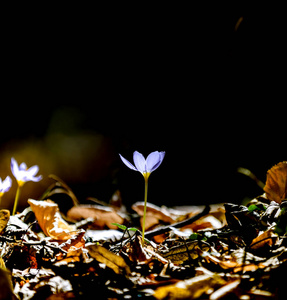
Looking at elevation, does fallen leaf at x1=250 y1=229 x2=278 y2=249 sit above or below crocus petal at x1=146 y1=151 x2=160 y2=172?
below

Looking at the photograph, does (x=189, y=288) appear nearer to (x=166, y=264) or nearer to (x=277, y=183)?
(x=166, y=264)

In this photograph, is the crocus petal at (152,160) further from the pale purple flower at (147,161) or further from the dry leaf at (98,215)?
the dry leaf at (98,215)

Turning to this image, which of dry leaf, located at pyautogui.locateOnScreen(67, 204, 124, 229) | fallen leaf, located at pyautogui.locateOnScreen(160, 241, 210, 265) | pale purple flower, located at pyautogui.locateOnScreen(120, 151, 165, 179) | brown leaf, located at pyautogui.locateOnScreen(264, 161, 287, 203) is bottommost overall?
dry leaf, located at pyautogui.locateOnScreen(67, 204, 124, 229)

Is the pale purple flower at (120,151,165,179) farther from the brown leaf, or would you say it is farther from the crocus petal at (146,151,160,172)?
the brown leaf

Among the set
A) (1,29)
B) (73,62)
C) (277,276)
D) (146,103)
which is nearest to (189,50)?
(146,103)

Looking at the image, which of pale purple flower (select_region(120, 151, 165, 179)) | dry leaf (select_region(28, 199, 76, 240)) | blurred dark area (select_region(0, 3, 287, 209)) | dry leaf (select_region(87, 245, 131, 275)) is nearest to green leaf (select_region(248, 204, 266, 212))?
pale purple flower (select_region(120, 151, 165, 179))

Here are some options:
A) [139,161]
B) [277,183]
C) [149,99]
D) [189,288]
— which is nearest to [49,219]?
[139,161]
